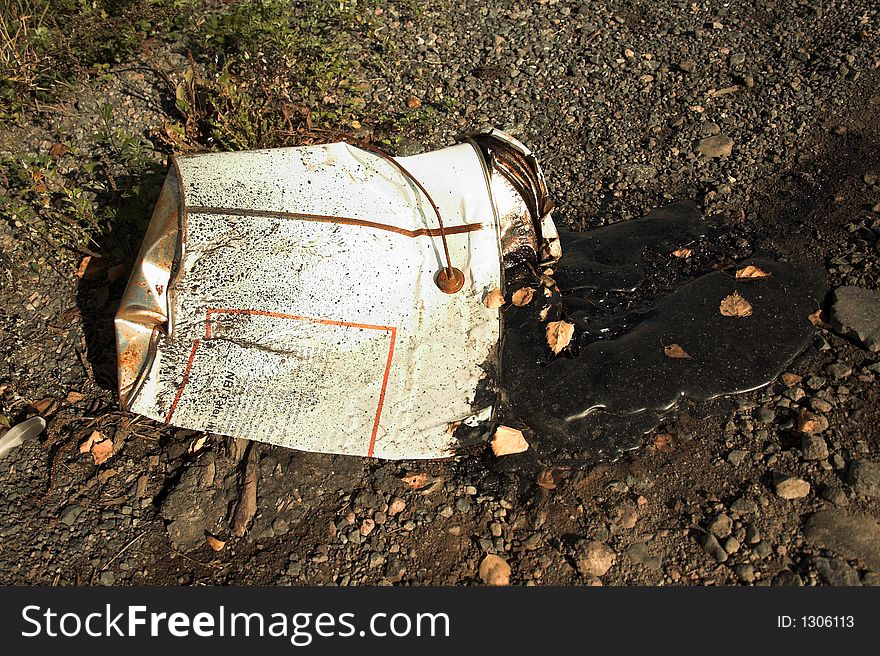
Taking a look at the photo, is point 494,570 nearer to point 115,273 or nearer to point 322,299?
point 322,299

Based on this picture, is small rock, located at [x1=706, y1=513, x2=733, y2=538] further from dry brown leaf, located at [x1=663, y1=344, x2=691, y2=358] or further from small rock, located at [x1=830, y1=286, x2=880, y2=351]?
small rock, located at [x1=830, y1=286, x2=880, y2=351]

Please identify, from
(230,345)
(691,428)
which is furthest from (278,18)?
(691,428)

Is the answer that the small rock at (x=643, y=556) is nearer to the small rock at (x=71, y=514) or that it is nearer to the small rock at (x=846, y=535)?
the small rock at (x=846, y=535)

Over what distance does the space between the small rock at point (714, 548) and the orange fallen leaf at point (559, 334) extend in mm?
796

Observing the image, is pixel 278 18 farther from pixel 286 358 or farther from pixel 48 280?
pixel 286 358

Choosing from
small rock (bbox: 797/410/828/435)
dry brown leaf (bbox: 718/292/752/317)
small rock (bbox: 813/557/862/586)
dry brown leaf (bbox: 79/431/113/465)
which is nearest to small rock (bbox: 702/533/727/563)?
small rock (bbox: 813/557/862/586)

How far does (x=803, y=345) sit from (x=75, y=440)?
8.37 feet

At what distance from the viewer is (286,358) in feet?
7.97

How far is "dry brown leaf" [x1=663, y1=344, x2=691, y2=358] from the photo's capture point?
253 centimetres

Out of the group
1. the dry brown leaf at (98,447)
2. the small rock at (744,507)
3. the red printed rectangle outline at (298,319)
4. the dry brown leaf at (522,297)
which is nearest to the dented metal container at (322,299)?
the red printed rectangle outline at (298,319)

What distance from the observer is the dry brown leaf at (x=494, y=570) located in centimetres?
214

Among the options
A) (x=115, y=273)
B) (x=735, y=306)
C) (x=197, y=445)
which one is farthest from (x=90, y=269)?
(x=735, y=306)

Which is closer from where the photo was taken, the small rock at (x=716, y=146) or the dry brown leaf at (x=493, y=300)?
the dry brown leaf at (x=493, y=300)

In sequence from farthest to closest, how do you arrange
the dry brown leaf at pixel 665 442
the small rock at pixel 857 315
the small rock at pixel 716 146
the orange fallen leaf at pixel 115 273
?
the small rock at pixel 716 146 < the orange fallen leaf at pixel 115 273 < the small rock at pixel 857 315 < the dry brown leaf at pixel 665 442
